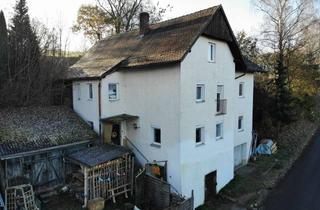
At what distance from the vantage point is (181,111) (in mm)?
13883

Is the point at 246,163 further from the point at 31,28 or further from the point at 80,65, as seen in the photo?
the point at 31,28

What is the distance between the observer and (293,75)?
103 feet

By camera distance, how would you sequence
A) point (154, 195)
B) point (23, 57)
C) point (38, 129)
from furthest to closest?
1. point (23, 57)
2. point (38, 129)
3. point (154, 195)

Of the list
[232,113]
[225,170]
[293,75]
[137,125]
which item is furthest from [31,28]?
[293,75]

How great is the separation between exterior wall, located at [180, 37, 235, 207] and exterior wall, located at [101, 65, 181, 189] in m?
0.47

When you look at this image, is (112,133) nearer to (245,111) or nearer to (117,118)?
(117,118)

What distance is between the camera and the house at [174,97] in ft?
46.8

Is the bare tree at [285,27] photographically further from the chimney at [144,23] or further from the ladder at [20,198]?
the ladder at [20,198]

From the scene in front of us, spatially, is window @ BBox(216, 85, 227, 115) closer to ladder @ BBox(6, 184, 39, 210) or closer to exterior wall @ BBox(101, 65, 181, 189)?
exterior wall @ BBox(101, 65, 181, 189)

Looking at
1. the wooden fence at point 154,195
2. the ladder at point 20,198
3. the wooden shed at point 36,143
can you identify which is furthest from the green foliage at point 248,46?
the ladder at point 20,198

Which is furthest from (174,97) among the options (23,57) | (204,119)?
(23,57)

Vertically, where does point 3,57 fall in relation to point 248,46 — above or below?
below

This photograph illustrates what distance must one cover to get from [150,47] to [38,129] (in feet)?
27.3

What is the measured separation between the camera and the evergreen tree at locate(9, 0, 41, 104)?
19.1 meters
